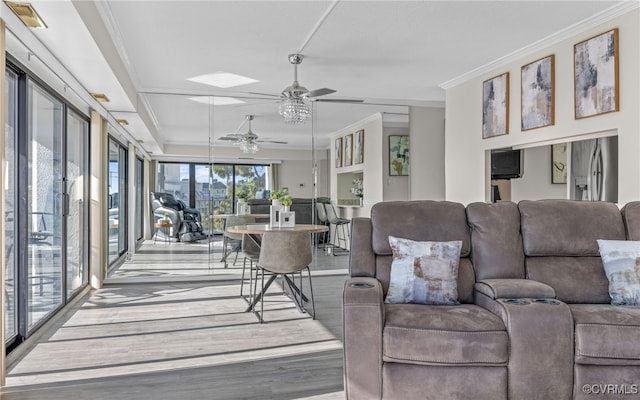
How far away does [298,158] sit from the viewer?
6148 mm

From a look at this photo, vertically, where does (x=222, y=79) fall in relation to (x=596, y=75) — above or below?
above

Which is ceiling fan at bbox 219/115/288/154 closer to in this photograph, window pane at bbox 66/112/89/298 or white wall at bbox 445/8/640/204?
window pane at bbox 66/112/89/298

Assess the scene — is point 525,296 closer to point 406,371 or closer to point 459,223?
point 459,223

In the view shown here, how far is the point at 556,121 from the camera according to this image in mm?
3896

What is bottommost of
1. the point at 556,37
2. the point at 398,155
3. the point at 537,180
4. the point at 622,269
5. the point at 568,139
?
the point at 622,269

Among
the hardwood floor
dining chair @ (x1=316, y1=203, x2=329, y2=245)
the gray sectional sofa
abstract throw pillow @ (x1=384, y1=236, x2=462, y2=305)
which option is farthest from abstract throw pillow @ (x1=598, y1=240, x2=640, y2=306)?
dining chair @ (x1=316, y1=203, x2=329, y2=245)

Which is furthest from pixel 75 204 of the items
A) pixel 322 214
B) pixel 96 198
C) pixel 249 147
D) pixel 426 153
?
pixel 426 153

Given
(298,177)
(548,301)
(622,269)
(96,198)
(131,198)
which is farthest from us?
(131,198)

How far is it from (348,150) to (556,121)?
9.91 ft

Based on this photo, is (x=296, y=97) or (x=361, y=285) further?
(x=296, y=97)

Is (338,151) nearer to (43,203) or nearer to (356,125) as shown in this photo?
(356,125)

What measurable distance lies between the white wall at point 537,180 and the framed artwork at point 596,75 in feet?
2.58

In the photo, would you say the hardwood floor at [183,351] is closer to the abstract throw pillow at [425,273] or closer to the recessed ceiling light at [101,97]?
the abstract throw pillow at [425,273]

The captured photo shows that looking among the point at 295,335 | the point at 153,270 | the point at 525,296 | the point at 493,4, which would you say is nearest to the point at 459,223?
the point at 525,296
